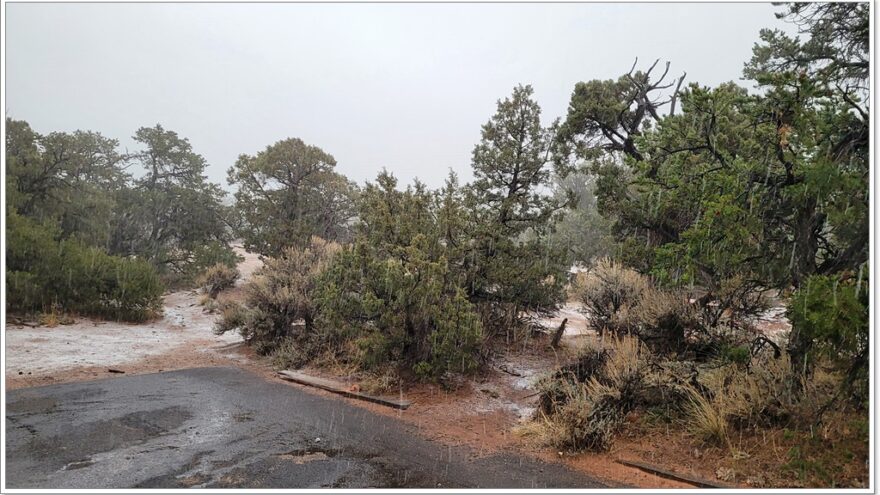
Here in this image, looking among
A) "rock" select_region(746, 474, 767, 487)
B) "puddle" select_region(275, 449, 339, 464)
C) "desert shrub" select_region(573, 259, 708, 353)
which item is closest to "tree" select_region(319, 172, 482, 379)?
"desert shrub" select_region(573, 259, 708, 353)

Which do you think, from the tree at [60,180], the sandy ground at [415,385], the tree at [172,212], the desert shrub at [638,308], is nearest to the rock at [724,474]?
the sandy ground at [415,385]

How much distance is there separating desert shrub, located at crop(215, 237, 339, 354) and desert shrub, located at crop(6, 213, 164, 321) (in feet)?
19.1

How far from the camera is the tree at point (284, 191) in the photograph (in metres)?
25.8

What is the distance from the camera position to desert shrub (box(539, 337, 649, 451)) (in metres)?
6.31

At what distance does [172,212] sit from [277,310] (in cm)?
1921

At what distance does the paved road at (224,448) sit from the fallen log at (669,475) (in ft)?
2.19

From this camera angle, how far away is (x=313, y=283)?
538 inches

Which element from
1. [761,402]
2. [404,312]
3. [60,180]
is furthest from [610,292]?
[60,180]

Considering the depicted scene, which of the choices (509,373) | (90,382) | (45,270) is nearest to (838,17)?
(509,373)

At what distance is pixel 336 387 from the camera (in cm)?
980

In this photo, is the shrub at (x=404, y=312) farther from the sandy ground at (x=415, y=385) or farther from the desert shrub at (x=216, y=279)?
the desert shrub at (x=216, y=279)

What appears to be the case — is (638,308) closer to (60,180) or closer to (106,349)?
(106,349)

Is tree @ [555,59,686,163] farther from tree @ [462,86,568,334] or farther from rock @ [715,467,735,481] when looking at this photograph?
rock @ [715,467,735,481]

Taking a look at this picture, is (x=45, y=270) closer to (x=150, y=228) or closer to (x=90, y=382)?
(x=90, y=382)
